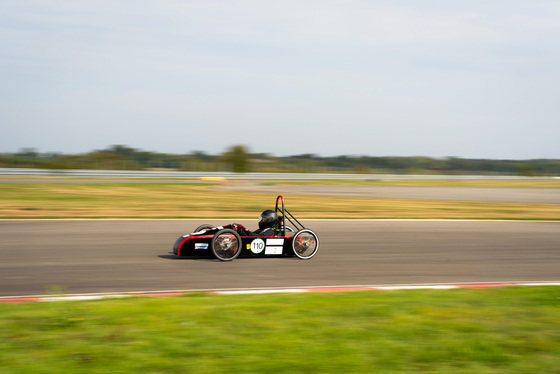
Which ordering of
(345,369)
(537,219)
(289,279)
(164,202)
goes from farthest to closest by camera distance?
1. (164,202)
2. (537,219)
3. (289,279)
4. (345,369)

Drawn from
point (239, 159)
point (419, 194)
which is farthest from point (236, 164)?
point (419, 194)

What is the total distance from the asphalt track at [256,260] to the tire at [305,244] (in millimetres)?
149

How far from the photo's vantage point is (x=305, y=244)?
30.0 ft

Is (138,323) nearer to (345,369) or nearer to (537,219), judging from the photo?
(345,369)

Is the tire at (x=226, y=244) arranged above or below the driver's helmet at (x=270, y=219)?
below

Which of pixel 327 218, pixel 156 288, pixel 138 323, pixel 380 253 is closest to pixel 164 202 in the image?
pixel 327 218

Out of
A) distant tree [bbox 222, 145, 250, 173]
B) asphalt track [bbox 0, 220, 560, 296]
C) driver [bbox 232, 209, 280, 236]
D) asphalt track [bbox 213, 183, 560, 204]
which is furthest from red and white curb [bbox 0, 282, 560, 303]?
distant tree [bbox 222, 145, 250, 173]

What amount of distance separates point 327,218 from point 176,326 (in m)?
10.9

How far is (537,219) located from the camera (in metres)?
16.5

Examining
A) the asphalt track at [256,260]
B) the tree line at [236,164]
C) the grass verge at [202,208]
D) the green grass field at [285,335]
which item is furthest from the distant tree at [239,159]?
the green grass field at [285,335]

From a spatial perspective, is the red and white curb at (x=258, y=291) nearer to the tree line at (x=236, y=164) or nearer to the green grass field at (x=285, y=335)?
the green grass field at (x=285, y=335)

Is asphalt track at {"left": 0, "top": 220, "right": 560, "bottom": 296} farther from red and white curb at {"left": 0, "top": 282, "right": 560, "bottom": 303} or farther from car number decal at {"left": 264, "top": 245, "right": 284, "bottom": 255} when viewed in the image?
red and white curb at {"left": 0, "top": 282, "right": 560, "bottom": 303}

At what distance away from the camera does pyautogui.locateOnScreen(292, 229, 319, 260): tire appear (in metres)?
9.06

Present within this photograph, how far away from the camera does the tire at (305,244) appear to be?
29.7ft
